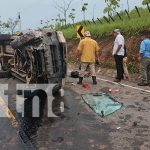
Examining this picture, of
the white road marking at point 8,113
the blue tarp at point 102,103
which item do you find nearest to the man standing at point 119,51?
the blue tarp at point 102,103

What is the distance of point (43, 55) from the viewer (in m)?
11.3

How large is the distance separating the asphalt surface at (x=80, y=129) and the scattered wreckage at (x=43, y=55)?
2.36ft

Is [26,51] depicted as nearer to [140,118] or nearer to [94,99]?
[94,99]

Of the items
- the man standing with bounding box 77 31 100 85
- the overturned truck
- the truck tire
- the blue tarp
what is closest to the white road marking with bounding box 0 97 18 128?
the overturned truck

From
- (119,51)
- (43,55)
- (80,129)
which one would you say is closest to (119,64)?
(119,51)

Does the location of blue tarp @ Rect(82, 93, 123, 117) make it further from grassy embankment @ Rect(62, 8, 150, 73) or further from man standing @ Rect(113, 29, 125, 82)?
grassy embankment @ Rect(62, 8, 150, 73)

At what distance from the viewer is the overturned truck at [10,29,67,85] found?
11.4 m

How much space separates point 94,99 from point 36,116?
7.88ft

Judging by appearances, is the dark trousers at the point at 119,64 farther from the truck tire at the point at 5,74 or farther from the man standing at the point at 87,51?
the truck tire at the point at 5,74

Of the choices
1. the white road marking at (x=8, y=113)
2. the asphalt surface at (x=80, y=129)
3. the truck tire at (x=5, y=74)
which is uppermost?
the truck tire at (x=5, y=74)

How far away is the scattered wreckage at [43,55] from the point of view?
11.4 metres

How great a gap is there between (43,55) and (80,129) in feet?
10.7

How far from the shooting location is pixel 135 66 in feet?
58.7

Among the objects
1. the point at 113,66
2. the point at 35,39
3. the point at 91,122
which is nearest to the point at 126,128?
the point at 91,122
